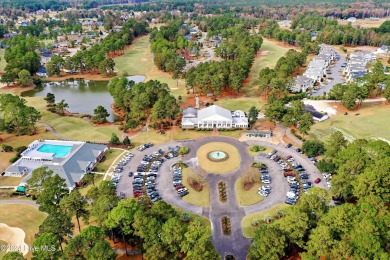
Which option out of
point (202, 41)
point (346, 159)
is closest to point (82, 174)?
point (346, 159)

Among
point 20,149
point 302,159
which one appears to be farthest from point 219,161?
point 20,149

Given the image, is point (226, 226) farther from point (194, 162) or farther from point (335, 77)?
point (335, 77)

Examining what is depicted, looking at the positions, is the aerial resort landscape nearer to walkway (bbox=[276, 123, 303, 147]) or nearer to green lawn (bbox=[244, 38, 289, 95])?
walkway (bbox=[276, 123, 303, 147])

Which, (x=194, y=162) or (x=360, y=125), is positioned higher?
(x=360, y=125)

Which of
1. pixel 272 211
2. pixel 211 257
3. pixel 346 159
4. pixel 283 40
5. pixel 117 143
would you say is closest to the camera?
pixel 211 257

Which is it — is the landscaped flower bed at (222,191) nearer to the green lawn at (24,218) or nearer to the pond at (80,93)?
the green lawn at (24,218)

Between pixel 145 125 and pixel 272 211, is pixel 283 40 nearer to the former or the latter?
pixel 145 125
